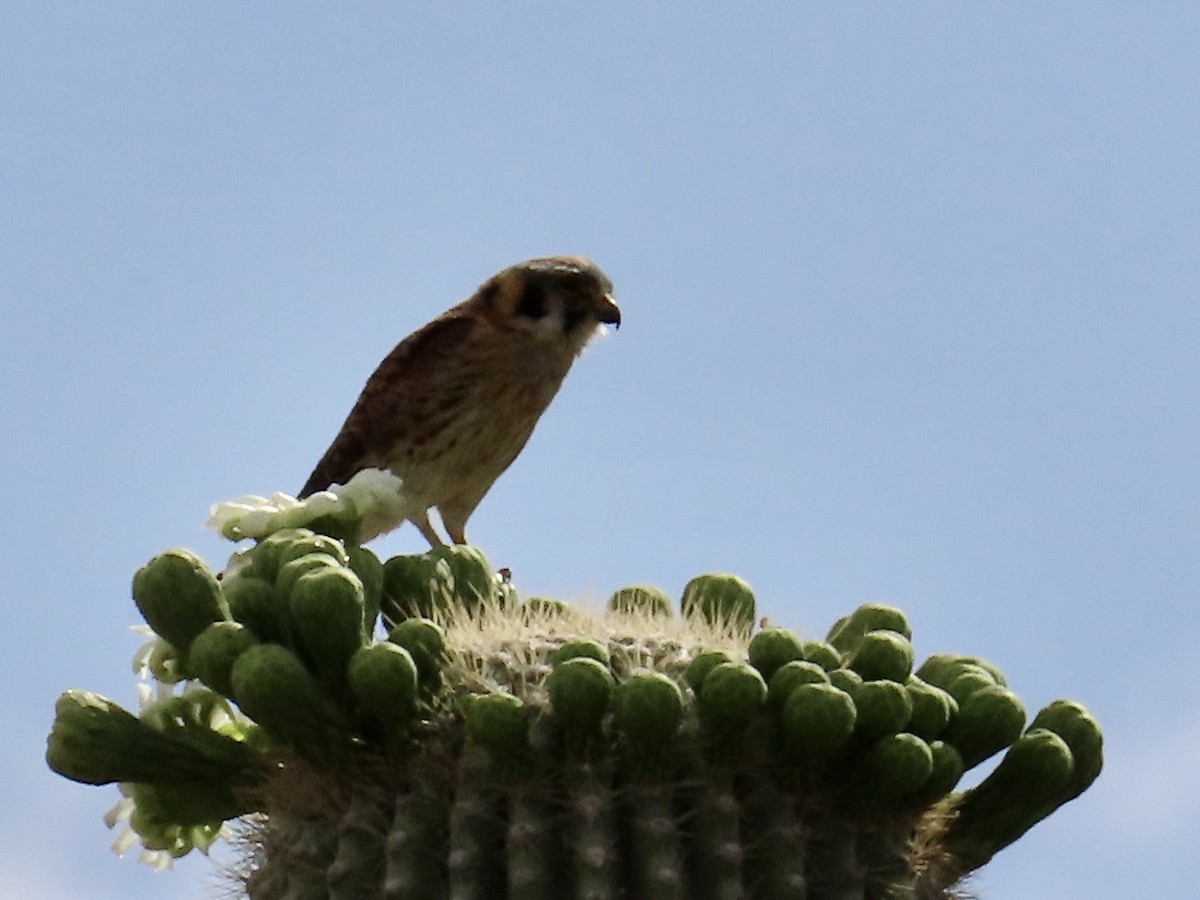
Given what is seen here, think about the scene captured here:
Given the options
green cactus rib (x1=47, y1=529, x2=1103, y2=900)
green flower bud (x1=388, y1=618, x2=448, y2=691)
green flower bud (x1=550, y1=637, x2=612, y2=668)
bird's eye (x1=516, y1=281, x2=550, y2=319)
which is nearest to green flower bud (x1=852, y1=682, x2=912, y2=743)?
green cactus rib (x1=47, y1=529, x2=1103, y2=900)

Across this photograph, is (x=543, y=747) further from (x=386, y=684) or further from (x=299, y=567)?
(x=299, y=567)

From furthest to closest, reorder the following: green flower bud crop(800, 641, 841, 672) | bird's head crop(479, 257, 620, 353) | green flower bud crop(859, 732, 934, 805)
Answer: bird's head crop(479, 257, 620, 353), green flower bud crop(800, 641, 841, 672), green flower bud crop(859, 732, 934, 805)

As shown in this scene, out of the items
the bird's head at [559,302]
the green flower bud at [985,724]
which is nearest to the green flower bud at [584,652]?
the green flower bud at [985,724]

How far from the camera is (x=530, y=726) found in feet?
12.3

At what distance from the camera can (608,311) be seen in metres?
8.89

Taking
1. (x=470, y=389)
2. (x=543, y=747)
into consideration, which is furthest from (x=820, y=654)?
(x=470, y=389)

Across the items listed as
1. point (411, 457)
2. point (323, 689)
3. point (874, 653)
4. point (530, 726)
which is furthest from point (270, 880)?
point (411, 457)

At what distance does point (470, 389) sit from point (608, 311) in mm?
716

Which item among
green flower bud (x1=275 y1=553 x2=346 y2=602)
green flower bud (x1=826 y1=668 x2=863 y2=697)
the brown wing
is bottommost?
green flower bud (x1=826 y1=668 x2=863 y2=697)

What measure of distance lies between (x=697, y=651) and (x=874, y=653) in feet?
1.24

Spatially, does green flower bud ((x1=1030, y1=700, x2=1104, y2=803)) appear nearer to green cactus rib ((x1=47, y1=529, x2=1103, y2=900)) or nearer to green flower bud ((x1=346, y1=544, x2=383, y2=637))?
green cactus rib ((x1=47, y1=529, x2=1103, y2=900))

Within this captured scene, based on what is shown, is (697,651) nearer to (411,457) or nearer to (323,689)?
(323,689)

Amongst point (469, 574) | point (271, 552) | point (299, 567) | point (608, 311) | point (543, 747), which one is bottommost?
point (543, 747)

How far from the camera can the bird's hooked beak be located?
8.88m
